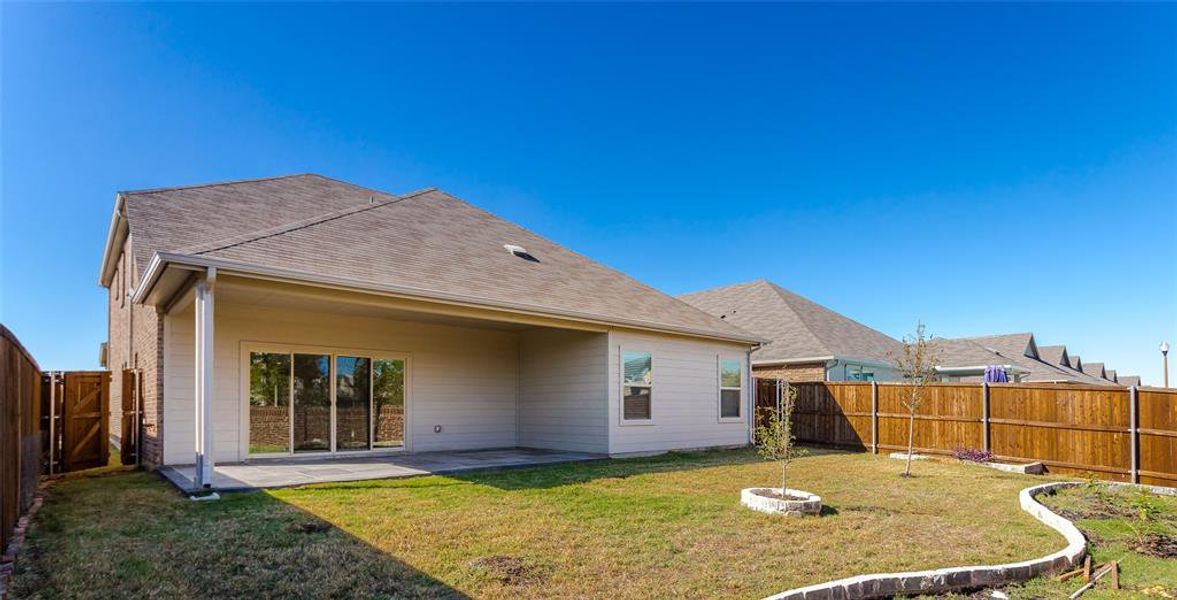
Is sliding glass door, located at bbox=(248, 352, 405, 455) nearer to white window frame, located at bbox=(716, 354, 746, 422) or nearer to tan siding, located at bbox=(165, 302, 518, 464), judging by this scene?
tan siding, located at bbox=(165, 302, 518, 464)

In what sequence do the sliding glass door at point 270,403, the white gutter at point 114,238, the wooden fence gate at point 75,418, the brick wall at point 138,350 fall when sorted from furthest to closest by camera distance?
the white gutter at point 114,238 < the sliding glass door at point 270,403 < the brick wall at point 138,350 < the wooden fence gate at point 75,418

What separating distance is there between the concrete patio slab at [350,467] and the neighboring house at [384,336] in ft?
1.54

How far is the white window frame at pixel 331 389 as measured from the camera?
34.6ft

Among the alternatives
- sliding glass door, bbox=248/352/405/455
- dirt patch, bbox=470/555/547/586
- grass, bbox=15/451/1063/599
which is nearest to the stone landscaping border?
grass, bbox=15/451/1063/599

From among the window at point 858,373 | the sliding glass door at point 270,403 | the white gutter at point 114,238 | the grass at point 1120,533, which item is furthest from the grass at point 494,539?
the window at point 858,373

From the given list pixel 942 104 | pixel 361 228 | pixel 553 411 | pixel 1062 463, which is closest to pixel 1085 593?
pixel 1062 463

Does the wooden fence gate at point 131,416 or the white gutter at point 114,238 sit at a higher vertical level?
the white gutter at point 114,238

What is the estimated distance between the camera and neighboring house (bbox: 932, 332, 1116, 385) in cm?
2231

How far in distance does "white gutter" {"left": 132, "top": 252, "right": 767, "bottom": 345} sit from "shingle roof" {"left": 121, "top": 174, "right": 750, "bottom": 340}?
7 cm

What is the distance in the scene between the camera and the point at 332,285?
849cm

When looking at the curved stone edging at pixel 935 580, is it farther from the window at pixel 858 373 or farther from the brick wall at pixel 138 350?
the window at pixel 858 373

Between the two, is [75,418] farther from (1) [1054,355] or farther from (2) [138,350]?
(1) [1054,355]

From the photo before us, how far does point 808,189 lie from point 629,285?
7237 millimetres

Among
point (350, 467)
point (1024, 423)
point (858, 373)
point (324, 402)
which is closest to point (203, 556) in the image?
point (350, 467)
